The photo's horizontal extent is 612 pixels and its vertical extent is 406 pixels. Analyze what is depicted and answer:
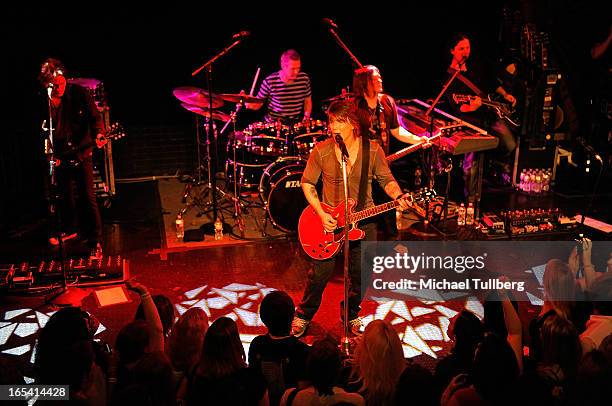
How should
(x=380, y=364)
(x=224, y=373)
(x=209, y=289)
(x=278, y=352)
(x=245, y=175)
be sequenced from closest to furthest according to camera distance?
(x=224, y=373) < (x=380, y=364) < (x=278, y=352) < (x=209, y=289) < (x=245, y=175)

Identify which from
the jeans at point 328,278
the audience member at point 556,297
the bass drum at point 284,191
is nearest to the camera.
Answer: the audience member at point 556,297

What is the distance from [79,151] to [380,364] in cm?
531

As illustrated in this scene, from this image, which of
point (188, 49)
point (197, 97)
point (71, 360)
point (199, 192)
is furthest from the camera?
point (188, 49)

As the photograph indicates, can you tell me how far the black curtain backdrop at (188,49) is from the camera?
10.1 metres

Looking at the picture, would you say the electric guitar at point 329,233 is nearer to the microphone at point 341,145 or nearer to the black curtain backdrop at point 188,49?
the microphone at point 341,145

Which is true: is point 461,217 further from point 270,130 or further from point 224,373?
point 224,373

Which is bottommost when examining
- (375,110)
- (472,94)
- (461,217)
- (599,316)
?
(461,217)

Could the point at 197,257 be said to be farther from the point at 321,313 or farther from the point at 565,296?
the point at 565,296

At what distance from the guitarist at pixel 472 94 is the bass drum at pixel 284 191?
2379 millimetres

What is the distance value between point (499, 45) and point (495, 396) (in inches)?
334

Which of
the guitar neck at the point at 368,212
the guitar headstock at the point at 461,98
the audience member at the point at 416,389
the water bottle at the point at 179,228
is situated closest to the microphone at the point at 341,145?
the guitar neck at the point at 368,212

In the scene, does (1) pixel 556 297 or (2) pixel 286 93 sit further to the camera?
(2) pixel 286 93

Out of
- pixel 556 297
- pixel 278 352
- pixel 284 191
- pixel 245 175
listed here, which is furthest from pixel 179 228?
pixel 556 297

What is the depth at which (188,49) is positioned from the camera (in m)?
10.7
